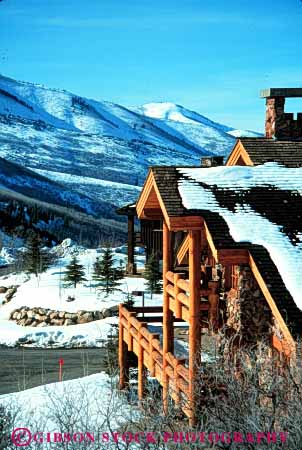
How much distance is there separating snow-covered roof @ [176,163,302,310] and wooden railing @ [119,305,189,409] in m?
2.84

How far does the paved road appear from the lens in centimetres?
2380

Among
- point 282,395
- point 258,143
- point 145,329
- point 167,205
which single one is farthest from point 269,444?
point 258,143

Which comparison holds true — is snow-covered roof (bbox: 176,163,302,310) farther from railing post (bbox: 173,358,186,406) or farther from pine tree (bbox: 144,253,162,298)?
pine tree (bbox: 144,253,162,298)

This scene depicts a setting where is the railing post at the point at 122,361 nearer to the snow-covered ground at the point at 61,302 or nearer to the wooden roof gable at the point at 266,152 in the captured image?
the wooden roof gable at the point at 266,152

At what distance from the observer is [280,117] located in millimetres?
18422

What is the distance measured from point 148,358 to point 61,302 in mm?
18637

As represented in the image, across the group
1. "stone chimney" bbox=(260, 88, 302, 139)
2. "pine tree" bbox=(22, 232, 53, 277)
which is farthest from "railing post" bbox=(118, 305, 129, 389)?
"pine tree" bbox=(22, 232, 53, 277)

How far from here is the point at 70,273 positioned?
35.6 meters

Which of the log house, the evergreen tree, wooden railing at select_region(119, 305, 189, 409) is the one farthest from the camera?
the evergreen tree

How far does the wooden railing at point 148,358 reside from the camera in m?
12.6

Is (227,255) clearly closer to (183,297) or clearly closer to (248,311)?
(183,297)

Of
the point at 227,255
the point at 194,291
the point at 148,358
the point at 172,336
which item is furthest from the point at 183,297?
the point at 148,358

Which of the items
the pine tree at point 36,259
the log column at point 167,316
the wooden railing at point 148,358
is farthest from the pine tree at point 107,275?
the log column at point 167,316

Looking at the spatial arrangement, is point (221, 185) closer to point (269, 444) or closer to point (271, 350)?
point (271, 350)
